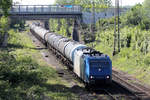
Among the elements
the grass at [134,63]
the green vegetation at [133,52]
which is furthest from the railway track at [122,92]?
the green vegetation at [133,52]

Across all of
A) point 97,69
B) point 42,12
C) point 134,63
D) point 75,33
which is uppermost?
point 42,12

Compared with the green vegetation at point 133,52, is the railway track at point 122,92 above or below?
below

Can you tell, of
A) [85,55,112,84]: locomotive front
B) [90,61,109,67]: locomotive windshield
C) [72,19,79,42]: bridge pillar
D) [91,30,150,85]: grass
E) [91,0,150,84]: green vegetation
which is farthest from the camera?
[72,19,79,42]: bridge pillar

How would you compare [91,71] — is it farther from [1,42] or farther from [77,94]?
[1,42]

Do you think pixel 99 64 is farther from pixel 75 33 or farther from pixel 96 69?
pixel 75 33

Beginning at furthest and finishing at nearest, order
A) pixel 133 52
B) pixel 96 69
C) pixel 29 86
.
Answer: pixel 133 52 < pixel 96 69 < pixel 29 86

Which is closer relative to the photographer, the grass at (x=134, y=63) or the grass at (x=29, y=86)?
the grass at (x=29, y=86)

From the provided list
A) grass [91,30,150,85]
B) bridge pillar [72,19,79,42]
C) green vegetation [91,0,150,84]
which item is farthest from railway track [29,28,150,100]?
bridge pillar [72,19,79,42]

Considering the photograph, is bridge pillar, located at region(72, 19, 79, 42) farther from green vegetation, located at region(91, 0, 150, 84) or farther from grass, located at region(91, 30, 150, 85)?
grass, located at region(91, 30, 150, 85)

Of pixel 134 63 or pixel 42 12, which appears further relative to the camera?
pixel 42 12

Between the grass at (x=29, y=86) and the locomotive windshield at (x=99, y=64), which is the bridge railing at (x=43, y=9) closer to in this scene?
the grass at (x=29, y=86)

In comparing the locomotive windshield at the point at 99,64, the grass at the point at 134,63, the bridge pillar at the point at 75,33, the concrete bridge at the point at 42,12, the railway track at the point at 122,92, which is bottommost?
the railway track at the point at 122,92

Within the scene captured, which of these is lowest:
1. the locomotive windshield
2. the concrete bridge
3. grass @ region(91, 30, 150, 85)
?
grass @ region(91, 30, 150, 85)

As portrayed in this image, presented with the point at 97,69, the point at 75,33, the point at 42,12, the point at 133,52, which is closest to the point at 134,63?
the point at 133,52
